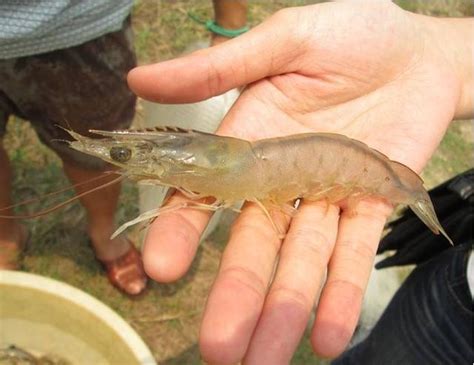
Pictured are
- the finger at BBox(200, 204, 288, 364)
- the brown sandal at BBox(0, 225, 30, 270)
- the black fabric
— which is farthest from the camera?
the brown sandal at BBox(0, 225, 30, 270)

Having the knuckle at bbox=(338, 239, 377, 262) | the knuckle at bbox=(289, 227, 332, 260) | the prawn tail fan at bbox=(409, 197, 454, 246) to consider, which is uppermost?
the knuckle at bbox=(338, 239, 377, 262)

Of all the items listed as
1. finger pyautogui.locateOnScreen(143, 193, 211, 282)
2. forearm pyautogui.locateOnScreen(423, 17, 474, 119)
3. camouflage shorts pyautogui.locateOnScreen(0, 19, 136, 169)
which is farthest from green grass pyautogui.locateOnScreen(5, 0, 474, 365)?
forearm pyautogui.locateOnScreen(423, 17, 474, 119)

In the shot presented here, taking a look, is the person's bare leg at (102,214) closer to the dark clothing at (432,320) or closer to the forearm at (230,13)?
the forearm at (230,13)

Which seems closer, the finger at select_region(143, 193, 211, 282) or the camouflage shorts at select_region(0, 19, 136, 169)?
the finger at select_region(143, 193, 211, 282)

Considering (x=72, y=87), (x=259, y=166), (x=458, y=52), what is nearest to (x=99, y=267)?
(x=72, y=87)

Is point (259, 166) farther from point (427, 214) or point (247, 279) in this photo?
point (427, 214)

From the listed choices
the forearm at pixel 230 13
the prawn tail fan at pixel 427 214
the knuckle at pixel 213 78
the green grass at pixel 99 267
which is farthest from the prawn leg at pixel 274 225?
the forearm at pixel 230 13

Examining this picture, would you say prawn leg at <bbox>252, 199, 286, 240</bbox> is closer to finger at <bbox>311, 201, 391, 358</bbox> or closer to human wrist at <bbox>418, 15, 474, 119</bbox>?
finger at <bbox>311, 201, 391, 358</bbox>
